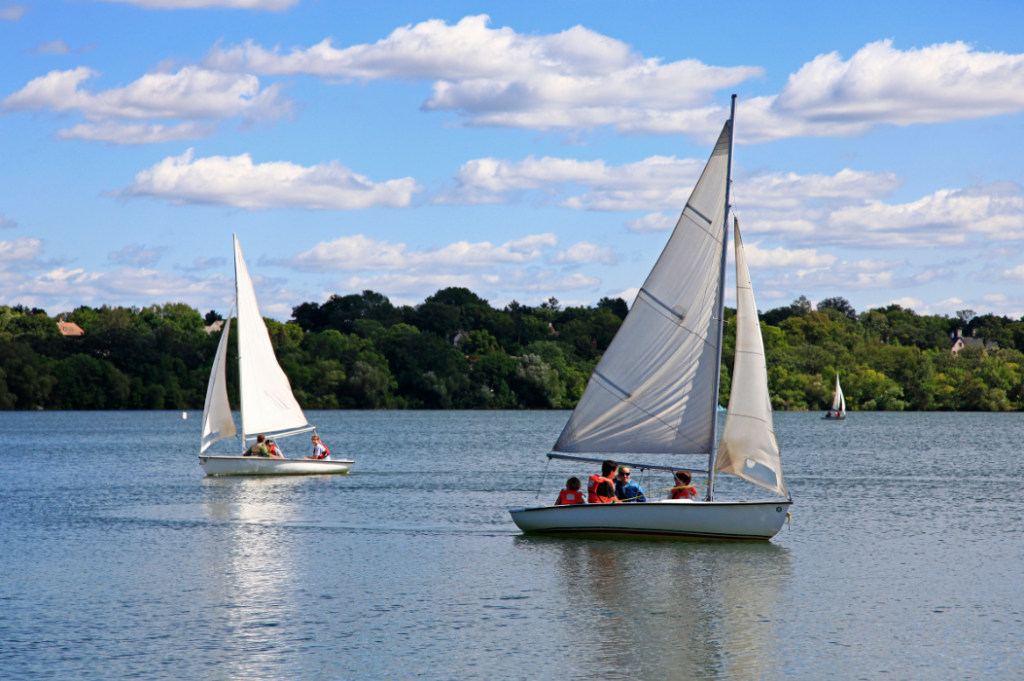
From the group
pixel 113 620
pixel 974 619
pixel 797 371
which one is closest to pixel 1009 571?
pixel 974 619

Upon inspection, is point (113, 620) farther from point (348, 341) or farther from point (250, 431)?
point (348, 341)

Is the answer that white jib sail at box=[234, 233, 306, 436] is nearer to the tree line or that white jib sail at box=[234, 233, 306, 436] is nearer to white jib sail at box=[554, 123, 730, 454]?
white jib sail at box=[554, 123, 730, 454]

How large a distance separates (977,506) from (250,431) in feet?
81.6

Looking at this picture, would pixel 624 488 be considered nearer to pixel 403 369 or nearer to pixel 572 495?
pixel 572 495

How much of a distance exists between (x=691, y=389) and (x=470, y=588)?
6692mm

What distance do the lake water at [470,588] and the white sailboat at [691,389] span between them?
2.55ft

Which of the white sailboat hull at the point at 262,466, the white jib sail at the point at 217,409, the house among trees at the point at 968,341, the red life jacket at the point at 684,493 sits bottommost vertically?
the white sailboat hull at the point at 262,466

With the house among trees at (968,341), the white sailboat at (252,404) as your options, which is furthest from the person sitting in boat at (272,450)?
the house among trees at (968,341)

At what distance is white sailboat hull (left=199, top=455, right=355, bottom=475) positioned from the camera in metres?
41.4

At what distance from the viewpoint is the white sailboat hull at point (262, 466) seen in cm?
4138

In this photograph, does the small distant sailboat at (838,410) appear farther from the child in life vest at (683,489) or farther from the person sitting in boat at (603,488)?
the person sitting in boat at (603,488)

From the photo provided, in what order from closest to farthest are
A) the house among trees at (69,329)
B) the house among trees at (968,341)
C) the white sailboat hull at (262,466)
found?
1. the white sailboat hull at (262,466)
2. the house among trees at (69,329)
3. the house among trees at (968,341)

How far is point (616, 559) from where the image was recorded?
75.5 feet

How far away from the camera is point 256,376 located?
4259cm
